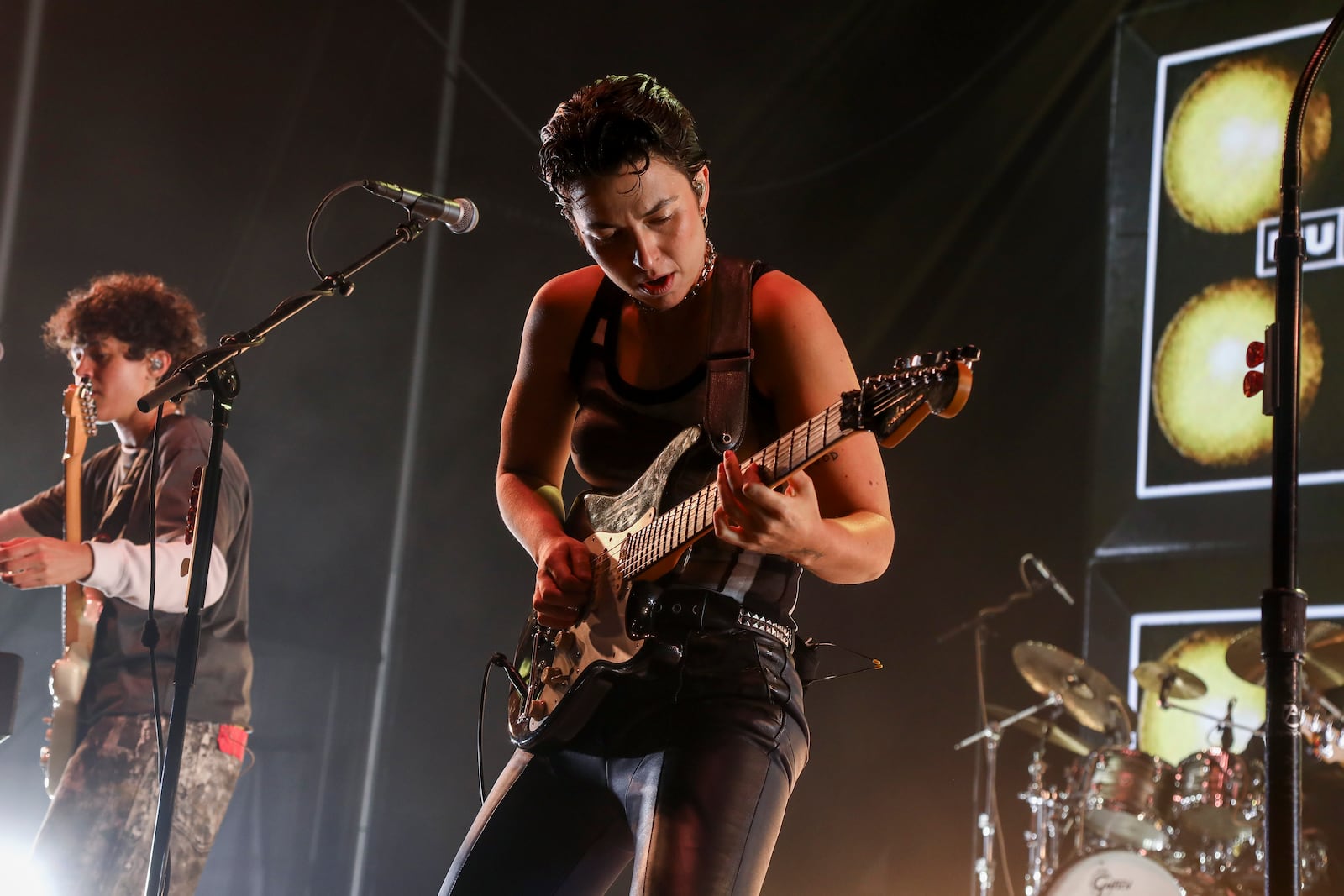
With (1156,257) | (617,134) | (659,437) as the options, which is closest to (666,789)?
(659,437)

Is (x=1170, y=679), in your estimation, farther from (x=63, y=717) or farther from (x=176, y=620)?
(x=63, y=717)

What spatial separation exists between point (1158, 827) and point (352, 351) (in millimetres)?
4217

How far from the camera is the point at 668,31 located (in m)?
6.43

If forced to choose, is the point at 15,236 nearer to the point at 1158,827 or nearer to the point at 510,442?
the point at 510,442

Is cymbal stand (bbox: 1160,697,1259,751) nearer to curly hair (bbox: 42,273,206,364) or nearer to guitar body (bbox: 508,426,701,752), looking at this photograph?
guitar body (bbox: 508,426,701,752)

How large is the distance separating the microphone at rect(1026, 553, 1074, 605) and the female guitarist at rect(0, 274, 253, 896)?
3536mm

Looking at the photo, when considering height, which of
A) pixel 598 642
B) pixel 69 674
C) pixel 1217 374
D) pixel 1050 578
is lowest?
pixel 598 642

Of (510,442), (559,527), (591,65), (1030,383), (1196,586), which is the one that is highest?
(591,65)

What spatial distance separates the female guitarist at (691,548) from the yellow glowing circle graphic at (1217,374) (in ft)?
14.0

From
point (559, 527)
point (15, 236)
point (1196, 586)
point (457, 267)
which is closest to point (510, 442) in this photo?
point (559, 527)

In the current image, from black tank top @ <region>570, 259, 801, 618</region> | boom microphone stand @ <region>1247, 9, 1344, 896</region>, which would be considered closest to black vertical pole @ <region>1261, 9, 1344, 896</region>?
boom microphone stand @ <region>1247, 9, 1344, 896</region>

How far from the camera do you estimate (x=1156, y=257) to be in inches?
241

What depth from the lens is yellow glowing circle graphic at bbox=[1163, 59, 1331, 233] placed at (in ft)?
19.4

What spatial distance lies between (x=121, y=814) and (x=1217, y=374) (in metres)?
4.91
